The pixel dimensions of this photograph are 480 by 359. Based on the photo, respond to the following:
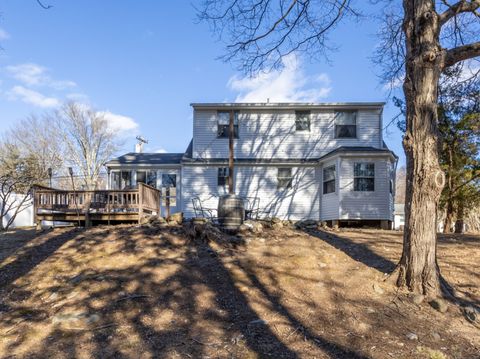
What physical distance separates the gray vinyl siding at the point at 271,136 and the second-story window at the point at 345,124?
174mm

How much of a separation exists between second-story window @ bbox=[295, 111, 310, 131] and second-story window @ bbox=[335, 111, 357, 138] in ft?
3.90

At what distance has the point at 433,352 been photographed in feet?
11.5

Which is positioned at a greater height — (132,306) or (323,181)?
(323,181)

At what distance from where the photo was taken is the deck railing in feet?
33.7

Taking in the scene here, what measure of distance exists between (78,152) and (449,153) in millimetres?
24409

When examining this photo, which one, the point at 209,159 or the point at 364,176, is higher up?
the point at 209,159

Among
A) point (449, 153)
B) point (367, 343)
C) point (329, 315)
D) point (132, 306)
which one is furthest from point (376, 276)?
point (449, 153)

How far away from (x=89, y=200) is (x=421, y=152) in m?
8.53

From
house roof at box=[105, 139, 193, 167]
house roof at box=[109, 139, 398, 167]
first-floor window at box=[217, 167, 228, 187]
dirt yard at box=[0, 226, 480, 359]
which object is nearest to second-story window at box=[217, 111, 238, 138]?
house roof at box=[109, 139, 398, 167]

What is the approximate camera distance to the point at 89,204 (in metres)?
10.4

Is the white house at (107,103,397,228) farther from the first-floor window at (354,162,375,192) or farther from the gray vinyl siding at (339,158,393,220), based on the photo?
the first-floor window at (354,162,375,192)

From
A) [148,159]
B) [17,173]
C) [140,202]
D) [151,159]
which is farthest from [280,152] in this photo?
[17,173]

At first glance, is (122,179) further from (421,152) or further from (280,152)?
(421,152)

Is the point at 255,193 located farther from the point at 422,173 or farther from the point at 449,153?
the point at 422,173
